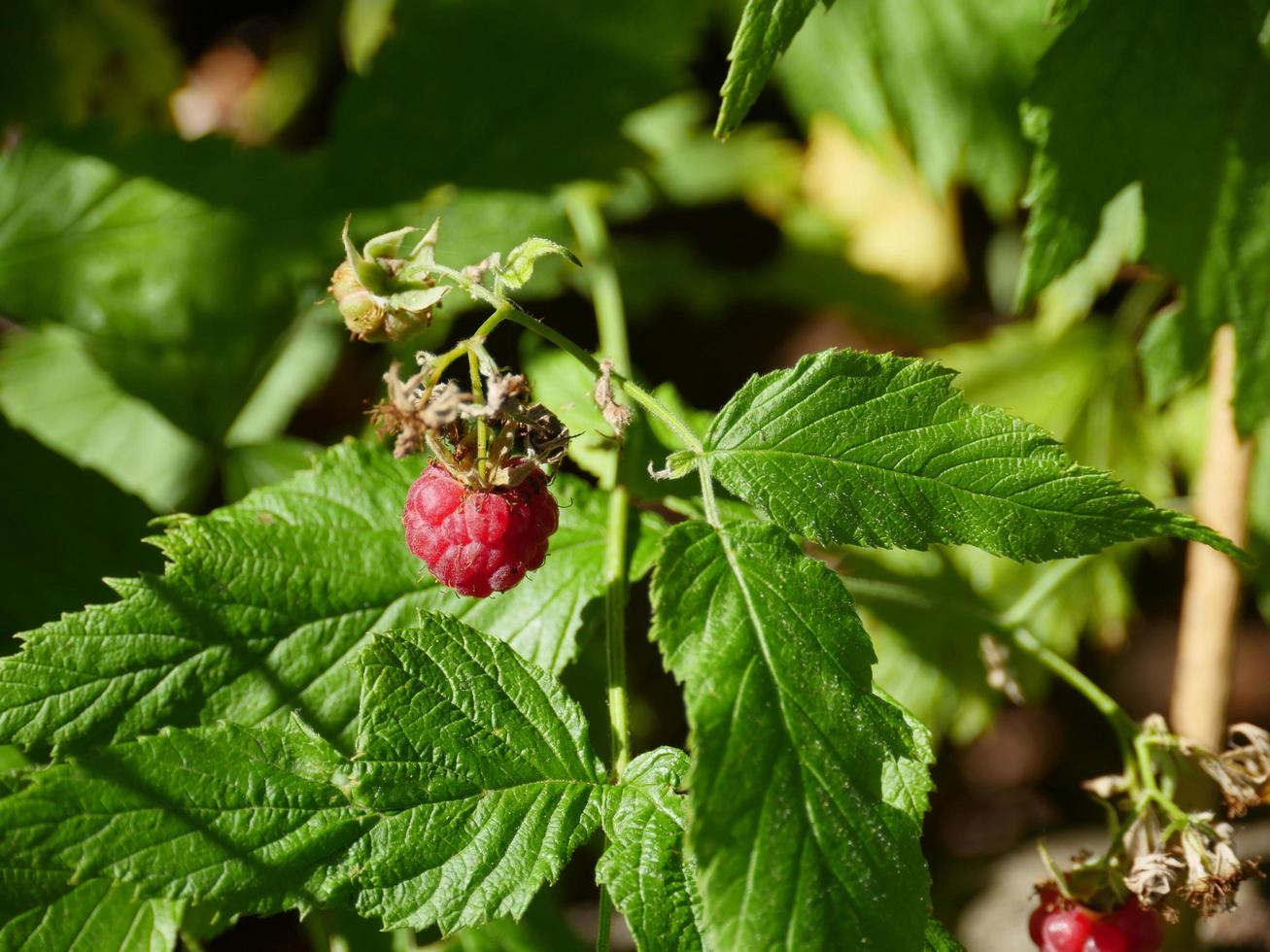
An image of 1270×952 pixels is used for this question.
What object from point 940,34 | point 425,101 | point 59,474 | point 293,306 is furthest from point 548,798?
point 940,34

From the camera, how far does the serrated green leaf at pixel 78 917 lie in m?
1.19

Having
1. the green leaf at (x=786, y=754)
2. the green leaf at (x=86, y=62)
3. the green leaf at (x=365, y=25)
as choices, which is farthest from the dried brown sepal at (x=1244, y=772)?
the green leaf at (x=86, y=62)

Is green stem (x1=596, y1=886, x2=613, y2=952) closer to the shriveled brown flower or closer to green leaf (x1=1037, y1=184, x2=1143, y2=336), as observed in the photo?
the shriveled brown flower

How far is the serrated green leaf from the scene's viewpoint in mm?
1191

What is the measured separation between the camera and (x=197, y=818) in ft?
3.59

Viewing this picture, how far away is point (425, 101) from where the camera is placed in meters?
2.08

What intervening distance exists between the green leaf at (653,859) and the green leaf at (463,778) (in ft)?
0.12

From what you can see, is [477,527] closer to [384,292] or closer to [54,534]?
[384,292]

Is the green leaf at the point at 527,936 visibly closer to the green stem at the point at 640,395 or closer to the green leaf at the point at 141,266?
the green stem at the point at 640,395

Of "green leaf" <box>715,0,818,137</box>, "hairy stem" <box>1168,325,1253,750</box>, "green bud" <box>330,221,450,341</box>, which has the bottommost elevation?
"hairy stem" <box>1168,325,1253,750</box>

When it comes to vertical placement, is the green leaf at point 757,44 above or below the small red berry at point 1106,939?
above

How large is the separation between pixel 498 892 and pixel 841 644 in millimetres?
379

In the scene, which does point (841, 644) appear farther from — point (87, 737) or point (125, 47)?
point (125, 47)

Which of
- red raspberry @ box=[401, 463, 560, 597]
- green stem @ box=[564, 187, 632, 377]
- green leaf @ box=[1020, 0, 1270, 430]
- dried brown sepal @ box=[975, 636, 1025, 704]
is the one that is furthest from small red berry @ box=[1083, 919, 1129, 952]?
green stem @ box=[564, 187, 632, 377]
